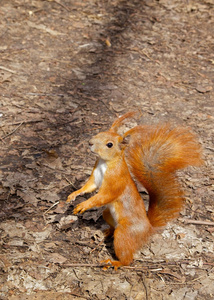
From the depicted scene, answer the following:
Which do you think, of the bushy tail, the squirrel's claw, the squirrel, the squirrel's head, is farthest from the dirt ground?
the squirrel's head

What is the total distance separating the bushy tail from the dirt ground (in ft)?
1.64

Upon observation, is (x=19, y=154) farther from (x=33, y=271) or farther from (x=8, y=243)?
(x=33, y=271)

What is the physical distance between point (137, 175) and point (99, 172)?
1.00 ft

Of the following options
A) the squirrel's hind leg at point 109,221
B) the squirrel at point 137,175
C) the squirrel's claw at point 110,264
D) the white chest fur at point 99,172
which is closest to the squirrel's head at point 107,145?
the squirrel at point 137,175

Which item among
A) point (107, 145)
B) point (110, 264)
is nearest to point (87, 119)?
point (107, 145)

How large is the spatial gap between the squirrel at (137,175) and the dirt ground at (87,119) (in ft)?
0.96

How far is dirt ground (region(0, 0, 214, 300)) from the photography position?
3105 mm

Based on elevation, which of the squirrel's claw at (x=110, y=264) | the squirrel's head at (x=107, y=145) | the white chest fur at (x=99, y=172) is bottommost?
the squirrel's claw at (x=110, y=264)

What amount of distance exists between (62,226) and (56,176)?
654mm

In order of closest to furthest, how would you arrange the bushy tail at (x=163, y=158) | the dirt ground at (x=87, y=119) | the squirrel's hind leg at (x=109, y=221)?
the bushy tail at (x=163, y=158), the dirt ground at (x=87, y=119), the squirrel's hind leg at (x=109, y=221)

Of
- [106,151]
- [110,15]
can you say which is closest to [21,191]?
[106,151]

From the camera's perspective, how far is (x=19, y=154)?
419 centimetres

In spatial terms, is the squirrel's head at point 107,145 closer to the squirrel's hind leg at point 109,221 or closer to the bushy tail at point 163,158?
the bushy tail at point 163,158

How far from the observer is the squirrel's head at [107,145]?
300 cm
